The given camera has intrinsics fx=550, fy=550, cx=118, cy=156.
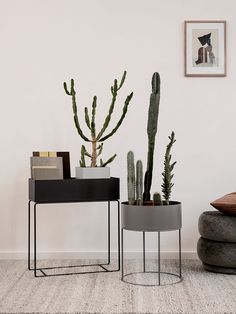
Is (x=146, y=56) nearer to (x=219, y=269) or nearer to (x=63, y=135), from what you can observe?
(x=63, y=135)

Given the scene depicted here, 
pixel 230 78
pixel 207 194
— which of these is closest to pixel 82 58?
pixel 230 78

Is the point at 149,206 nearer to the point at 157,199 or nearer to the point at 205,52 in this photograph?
the point at 157,199

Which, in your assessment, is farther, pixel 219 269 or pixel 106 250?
pixel 106 250

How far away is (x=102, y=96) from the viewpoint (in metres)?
3.43

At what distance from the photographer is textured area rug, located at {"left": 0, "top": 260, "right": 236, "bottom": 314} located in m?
2.30

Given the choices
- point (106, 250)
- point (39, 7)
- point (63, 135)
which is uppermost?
point (39, 7)

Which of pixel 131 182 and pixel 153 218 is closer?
pixel 153 218

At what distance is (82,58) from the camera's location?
3430 mm

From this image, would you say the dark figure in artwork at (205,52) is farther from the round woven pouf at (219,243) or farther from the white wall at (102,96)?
the round woven pouf at (219,243)

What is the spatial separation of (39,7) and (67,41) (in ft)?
0.90

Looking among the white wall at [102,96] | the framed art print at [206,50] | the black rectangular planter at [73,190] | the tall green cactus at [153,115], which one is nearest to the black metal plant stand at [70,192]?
the black rectangular planter at [73,190]

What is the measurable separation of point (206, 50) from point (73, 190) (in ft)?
4.08

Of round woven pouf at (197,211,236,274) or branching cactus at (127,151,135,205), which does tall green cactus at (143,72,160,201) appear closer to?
branching cactus at (127,151,135,205)

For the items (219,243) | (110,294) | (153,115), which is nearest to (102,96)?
(153,115)
